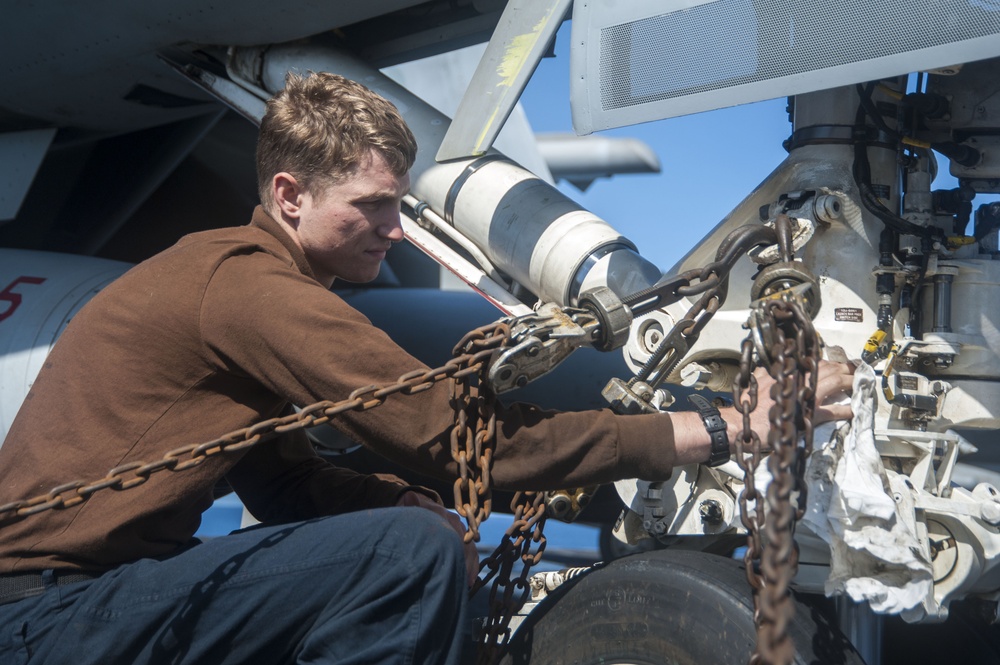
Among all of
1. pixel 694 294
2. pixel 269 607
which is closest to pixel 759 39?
pixel 694 294

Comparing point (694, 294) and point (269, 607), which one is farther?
point (694, 294)

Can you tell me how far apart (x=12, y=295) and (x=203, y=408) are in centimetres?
320

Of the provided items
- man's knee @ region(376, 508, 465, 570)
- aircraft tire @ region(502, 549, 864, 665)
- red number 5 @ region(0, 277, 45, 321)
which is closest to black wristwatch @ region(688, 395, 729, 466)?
aircraft tire @ region(502, 549, 864, 665)

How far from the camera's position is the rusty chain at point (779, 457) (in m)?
1.48

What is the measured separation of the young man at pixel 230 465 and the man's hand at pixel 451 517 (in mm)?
286

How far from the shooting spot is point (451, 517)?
235 centimetres

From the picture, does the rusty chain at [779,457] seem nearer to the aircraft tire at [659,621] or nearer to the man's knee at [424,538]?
the aircraft tire at [659,621]

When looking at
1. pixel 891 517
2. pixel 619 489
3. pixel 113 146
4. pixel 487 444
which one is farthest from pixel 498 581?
pixel 113 146

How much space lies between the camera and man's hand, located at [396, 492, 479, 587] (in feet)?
7.29

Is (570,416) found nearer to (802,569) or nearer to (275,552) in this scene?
(275,552)

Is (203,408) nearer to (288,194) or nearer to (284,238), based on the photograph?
(284,238)

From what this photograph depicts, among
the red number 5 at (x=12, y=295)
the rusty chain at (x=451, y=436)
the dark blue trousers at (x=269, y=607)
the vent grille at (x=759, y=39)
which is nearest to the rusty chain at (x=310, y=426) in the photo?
the rusty chain at (x=451, y=436)

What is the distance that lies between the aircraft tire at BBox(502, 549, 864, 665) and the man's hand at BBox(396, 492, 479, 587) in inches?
8.4

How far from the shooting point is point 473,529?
1.95 m
